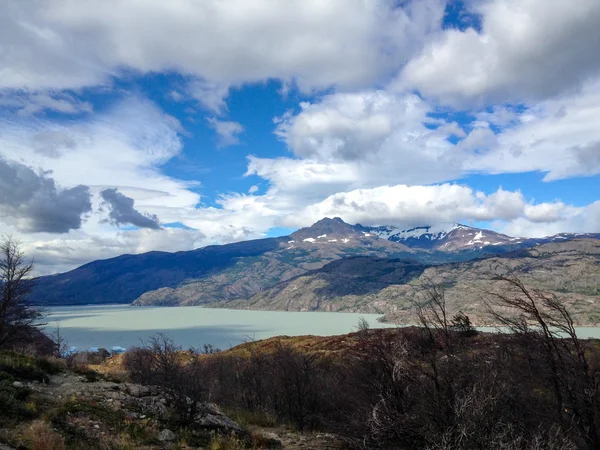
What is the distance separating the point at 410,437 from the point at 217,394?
27.5 m

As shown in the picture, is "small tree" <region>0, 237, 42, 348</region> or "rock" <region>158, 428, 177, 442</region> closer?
"rock" <region>158, 428, 177, 442</region>

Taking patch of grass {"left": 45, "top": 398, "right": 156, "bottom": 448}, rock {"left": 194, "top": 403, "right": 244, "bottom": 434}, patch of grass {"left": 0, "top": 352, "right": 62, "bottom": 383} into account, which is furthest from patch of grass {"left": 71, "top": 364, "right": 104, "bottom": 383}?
rock {"left": 194, "top": 403, "right": 244, "bottom": 434}

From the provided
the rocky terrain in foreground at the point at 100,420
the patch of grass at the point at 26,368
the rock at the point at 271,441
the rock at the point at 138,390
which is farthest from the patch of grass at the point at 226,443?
the patch of grass at the point at 26,368

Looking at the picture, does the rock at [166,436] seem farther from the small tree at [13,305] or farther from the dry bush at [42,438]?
the small tree at [13,305]

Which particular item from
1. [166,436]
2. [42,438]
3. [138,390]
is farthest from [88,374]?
[42,438]

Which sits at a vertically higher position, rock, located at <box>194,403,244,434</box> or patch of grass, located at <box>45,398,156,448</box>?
patch of grass, located at <box>45,398,156,448</box>

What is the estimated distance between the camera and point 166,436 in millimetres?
12328

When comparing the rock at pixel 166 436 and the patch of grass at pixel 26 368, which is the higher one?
the patch of grass at pixel 26 368

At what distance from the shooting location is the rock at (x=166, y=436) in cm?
1213

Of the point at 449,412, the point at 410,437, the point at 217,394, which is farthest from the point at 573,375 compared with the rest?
the point at 217,394

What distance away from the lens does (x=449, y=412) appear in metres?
7.63

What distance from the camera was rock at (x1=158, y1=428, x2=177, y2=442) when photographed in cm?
1213

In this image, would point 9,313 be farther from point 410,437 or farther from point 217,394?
point 410,437

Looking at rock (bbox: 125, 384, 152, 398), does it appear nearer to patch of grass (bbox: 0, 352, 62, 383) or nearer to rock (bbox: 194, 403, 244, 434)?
rock (bbox: 194, 403, 244, 434)
